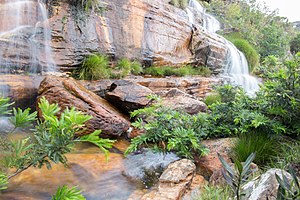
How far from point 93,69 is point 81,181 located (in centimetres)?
366

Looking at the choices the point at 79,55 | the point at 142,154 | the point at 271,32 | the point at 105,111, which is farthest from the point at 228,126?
the point at 271,32

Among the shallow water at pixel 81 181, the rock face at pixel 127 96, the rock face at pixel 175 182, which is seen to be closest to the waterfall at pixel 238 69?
the rock face at pixel 127 96

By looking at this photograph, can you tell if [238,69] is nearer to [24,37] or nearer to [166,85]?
[166,85]

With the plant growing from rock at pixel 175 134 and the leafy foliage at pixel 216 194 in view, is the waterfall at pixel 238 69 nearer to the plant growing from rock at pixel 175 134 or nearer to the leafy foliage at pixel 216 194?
the plant growing from rock at pixel 175 134

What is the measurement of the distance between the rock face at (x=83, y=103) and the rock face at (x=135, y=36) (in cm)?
151

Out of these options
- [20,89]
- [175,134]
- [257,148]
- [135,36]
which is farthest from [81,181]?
[135,36]

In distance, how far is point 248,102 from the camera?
3.72 metres

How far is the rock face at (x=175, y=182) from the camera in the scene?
7.79 feet

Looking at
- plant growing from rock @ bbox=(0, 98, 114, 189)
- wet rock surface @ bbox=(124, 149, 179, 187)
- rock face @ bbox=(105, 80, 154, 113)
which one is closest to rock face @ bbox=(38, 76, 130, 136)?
rock face @ bbox=(105, 80, 154, 113)

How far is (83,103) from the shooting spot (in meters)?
4.20

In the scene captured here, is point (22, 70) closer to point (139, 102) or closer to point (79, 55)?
point (79, 55)

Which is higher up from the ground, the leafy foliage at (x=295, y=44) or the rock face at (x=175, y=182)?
the leafy foliage at (x=295, y=44)

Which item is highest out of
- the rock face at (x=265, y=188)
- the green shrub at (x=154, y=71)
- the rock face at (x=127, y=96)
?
the green shrub at (x=154, y=71)

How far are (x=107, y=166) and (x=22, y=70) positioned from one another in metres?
3.41
